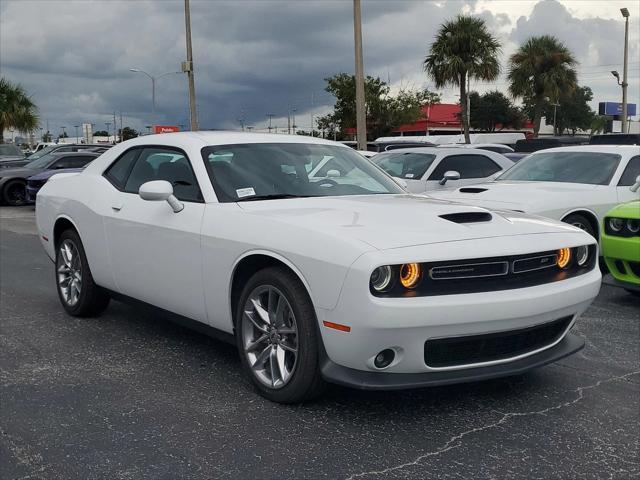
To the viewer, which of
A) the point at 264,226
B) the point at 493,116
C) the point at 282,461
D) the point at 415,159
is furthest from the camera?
the point at 493,116

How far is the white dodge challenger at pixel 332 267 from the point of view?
3.51 meters

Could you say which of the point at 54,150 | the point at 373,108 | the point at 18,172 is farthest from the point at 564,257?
the point at 373,108

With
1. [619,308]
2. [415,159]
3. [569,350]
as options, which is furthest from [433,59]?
[569,350]

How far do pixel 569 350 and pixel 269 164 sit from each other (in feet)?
6.99

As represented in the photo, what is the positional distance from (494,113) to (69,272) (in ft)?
261

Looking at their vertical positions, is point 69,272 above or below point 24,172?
below

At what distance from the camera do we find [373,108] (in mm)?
48781

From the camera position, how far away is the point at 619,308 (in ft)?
21.8

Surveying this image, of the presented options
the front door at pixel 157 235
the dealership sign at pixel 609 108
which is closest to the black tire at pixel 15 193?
the front door at pixel 157 235

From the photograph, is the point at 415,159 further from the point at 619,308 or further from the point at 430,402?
the point at 430,402

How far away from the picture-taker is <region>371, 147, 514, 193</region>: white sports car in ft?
37.9

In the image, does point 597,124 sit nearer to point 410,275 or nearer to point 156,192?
point 156,192

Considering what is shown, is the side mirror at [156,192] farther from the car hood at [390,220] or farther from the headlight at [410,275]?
the headlight at [410,275]

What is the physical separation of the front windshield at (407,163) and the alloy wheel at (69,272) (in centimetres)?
647
